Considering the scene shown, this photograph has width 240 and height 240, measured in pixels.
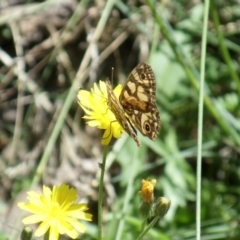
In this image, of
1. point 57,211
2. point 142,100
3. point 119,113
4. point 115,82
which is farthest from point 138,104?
point 115,82

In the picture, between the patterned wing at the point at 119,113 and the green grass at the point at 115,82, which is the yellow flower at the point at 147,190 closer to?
the patterned wing at the point at 119,113

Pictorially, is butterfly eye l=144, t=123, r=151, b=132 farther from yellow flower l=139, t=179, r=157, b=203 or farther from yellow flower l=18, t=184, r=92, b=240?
yellow flower l=18, t=184, r=92, b=240

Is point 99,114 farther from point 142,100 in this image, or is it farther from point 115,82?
point 115,82

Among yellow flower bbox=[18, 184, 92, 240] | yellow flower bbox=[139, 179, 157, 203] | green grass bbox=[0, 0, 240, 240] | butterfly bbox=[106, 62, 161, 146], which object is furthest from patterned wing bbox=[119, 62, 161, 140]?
green grass bbox=[0, 0, 240, 240]

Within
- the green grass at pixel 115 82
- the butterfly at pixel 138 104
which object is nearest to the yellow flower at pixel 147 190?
the butterfly at pixel 138 104

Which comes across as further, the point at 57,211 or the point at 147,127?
the point at 147,127
